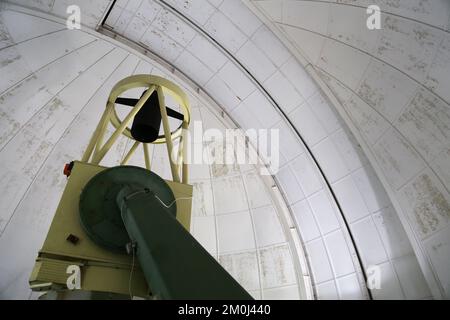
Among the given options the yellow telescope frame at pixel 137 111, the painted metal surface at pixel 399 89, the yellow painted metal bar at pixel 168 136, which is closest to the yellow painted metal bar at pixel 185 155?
the yellow telescope frame at pixel 137 111

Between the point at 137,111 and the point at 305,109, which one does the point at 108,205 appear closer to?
the point at 137,111

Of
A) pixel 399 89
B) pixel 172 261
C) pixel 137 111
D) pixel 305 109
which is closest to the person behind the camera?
pixel 172 261

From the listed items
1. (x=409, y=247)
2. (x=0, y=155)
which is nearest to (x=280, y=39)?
(x=409, y=247)

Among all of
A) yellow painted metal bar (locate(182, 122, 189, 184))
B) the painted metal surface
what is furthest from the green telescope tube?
the painted metal surface

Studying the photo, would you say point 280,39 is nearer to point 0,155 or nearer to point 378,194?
point 378,194

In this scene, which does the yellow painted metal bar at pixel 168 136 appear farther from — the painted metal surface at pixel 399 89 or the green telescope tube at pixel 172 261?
the painted metal surface at pixel 399 89

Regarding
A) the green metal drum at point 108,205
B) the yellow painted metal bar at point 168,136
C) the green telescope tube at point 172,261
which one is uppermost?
the yellow painted metal bar at point 168,136

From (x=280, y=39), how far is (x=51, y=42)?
581 centimetres

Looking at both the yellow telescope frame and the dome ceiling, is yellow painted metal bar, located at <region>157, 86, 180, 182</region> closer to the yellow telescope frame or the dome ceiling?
the yellow telescope frame

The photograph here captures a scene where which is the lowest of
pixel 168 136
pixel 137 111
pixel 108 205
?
pixel 108 205

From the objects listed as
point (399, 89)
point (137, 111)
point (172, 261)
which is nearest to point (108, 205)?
point (172, 261)

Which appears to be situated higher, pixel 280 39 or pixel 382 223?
pixel 280 39

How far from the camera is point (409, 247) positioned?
17.7ft

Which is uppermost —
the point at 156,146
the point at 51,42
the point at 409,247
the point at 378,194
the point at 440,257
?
the point at 51,42
